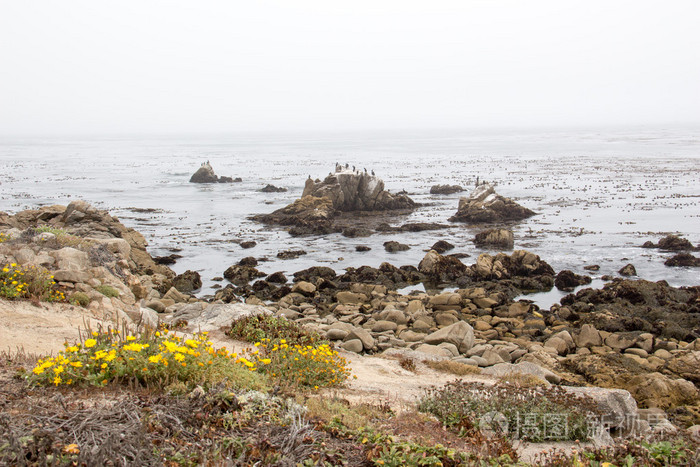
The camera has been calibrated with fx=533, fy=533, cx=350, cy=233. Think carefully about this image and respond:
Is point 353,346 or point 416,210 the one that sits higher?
point 353,346

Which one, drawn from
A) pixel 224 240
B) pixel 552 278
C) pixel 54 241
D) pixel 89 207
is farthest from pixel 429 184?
pixel 54 241

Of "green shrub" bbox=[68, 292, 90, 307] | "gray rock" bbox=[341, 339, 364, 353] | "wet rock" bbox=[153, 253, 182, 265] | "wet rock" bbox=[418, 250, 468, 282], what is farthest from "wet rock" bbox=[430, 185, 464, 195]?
"green shrub" bbox=[68, 292, 90, 307]

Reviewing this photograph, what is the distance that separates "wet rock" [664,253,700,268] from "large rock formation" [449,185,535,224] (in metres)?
14.6

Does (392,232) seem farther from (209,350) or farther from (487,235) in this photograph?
(209,350)

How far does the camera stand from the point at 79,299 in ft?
38.3

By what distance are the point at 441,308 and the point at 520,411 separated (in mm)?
13138

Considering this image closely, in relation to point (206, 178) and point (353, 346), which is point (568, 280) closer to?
point (353, 346)

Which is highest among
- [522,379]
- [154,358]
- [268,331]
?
[154,358]

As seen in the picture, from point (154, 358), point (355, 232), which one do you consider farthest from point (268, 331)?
point (355, 232)

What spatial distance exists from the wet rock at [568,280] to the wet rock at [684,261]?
600cm

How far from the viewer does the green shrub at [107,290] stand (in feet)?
42.3

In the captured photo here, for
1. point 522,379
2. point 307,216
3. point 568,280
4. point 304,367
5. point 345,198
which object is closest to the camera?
point 304,367

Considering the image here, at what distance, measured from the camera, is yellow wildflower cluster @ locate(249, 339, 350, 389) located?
819cm

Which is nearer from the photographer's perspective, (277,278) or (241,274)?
(277,278)
